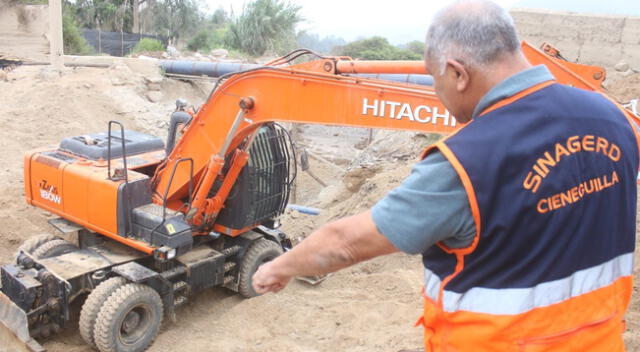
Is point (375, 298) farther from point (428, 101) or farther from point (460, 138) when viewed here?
point (460, 138)

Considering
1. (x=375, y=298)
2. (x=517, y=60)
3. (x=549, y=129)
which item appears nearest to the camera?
(x=549, y=129)

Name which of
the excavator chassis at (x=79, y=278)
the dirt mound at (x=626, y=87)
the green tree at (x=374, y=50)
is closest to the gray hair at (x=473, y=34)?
the excavator chassis at (x=79, y=278)

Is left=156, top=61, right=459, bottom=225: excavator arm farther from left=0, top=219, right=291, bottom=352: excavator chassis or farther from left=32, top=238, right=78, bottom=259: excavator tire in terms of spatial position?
left=32, top=238, right=78, bottom=259: excavator tire

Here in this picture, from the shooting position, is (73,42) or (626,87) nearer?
(626,87)

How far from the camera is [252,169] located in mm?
5887

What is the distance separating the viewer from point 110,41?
23.6 metres

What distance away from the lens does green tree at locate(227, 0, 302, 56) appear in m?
27.4

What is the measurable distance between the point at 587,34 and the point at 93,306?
7896 millimetres

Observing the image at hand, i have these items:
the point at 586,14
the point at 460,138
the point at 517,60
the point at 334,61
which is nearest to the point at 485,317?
the point at 460,138

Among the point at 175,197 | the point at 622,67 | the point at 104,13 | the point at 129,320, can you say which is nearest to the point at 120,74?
the point at 175,197

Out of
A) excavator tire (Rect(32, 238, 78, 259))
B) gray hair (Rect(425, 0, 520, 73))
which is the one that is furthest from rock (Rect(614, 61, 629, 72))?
gray hair (Rect(425, 0, 520, 73))

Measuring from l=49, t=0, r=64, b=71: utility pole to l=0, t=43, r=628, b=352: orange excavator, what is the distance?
739 cm

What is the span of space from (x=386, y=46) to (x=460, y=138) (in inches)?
1297

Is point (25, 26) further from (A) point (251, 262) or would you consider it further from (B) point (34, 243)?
(A) point (251, 262)
